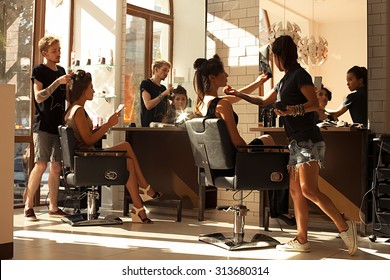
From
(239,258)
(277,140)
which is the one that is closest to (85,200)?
(277,140)

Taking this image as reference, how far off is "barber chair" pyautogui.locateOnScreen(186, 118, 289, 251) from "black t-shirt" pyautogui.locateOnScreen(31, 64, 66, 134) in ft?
5.89

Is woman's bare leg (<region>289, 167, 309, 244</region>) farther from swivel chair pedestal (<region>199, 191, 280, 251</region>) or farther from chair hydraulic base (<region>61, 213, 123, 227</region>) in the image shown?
chair hydraulic base (<region>61, 213, 123, 227</region>)

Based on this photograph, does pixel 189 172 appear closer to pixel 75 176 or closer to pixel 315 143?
pixel 75 176

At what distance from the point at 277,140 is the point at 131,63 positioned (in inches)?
80.0

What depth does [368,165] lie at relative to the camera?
437 centimetres

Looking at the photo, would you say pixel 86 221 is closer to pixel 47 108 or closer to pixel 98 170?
pixel 98 170

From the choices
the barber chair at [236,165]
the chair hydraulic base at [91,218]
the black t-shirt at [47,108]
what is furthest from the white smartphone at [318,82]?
the black t-shirt at [47,108]

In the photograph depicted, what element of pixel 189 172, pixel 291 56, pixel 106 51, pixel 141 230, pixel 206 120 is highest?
pixel 106 51

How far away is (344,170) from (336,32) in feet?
3.87

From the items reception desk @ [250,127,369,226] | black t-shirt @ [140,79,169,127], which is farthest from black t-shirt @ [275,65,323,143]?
black t-shirt @ [140,79,169,127]

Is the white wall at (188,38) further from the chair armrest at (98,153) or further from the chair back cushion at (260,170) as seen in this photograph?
the chair back cushion at (260,170)

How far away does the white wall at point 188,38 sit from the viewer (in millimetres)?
5676

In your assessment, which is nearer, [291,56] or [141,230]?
[291,56]

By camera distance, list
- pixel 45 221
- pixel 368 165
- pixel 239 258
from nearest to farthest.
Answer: pixel 239 258, pixel 368 165, pixel 45 221
